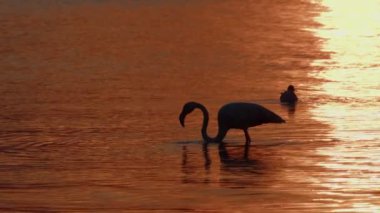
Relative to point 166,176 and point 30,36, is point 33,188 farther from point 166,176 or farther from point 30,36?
point 30,36

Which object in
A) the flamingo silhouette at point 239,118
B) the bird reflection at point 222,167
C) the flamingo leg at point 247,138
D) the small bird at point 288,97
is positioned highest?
the small bird at point 288,97

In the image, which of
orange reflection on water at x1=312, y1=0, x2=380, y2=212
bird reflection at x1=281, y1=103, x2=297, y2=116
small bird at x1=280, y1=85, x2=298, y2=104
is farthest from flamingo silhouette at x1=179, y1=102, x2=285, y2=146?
small bird at x1=280, y1=85, x2=298, y2=104

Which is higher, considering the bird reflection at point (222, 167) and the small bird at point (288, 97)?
the small bird at point (288, 97)

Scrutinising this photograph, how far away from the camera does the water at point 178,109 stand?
46.3 feet

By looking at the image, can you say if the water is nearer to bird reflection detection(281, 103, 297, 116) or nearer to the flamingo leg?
bird reflection detection(281, 103, 297, 116)

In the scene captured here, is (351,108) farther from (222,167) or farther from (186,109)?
(222,167)

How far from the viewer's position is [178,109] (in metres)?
21.5

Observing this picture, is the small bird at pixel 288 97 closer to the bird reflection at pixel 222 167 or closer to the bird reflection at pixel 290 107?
the bird reflection at pixel 290 107

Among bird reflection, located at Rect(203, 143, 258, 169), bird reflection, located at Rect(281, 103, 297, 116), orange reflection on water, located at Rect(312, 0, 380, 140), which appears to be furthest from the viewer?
bird reflection, located at Rect(281, 103, 297, 116)

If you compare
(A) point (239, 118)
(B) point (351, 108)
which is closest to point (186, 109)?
(A) point (239, 118)

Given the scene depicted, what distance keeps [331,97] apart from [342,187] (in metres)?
9.10

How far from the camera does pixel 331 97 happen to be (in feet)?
76.1

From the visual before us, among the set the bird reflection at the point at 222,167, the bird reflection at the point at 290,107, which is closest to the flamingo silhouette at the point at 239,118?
the bird reflection at the point at 222,167

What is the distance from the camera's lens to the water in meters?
14.1
